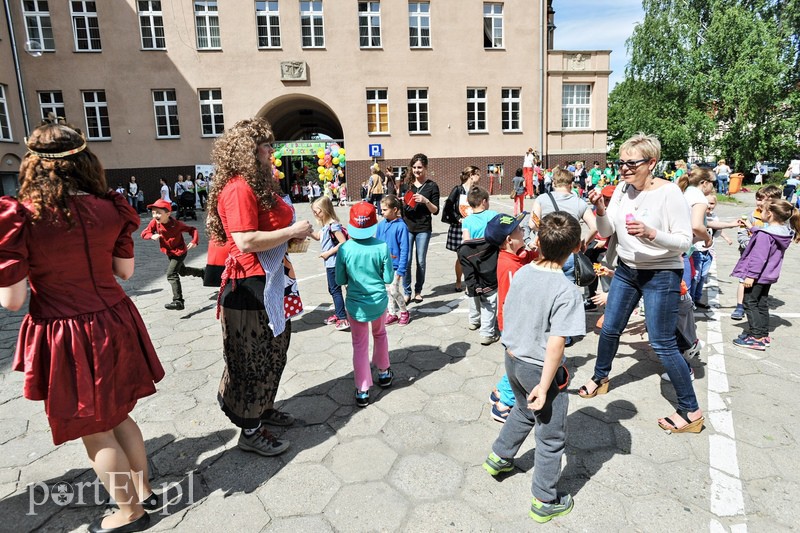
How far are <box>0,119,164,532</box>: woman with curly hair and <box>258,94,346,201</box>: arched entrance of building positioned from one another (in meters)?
12.9

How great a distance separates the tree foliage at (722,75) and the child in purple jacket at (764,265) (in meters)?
27.3

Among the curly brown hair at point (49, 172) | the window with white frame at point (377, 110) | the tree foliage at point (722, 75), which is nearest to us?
the curly brown hair at point (49, 172)

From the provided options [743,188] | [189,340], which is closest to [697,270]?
[189,340]

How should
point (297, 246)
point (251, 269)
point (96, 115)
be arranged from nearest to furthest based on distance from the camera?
point (251, 269), point (297, 246), point (96, 115)

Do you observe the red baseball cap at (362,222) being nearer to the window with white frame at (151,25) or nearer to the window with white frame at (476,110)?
the window with white frame at (476,110)

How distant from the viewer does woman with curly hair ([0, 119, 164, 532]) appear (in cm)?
211

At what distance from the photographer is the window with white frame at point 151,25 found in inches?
882

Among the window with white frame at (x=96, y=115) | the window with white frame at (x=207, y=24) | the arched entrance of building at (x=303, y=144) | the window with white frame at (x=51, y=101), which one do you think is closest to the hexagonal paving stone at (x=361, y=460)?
the arched entrance of building at (x=303, y=144)

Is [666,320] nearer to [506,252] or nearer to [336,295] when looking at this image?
[506,252]

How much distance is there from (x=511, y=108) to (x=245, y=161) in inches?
954

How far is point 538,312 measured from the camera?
2473mm

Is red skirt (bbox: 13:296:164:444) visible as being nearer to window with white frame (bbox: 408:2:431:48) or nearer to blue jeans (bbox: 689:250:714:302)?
blue jeans (bbox: 689:250:714:302)

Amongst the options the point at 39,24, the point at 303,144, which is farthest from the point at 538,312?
the point at 39,24

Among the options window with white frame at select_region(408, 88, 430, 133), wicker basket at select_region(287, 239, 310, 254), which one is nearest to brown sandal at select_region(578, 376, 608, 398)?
wicker basket at select_region(287, 239, 310, 254)
